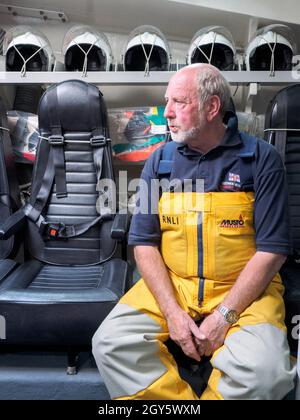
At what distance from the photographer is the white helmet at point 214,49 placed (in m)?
1.69

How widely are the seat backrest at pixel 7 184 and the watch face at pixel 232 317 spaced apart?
1034 mm

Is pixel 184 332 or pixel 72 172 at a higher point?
pixel 72 172

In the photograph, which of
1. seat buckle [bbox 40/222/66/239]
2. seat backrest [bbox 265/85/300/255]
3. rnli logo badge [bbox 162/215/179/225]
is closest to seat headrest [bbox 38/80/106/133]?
seat buckle [bbox 40/222/66/239]

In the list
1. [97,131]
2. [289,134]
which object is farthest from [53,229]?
[289,134]

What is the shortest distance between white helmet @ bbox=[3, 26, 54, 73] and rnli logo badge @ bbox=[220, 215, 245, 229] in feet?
4.35

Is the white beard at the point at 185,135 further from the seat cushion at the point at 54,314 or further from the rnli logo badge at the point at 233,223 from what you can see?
the seat cushion at the point at 54,314

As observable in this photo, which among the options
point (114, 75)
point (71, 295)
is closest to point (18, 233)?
point (71, 295)

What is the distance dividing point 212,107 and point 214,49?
2.70ft

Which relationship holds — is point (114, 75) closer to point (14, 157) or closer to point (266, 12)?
point (14, 157)

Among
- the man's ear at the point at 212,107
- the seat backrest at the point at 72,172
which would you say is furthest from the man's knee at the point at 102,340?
the man's ear at the point at 212,107

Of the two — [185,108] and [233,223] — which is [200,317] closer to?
[233,223]

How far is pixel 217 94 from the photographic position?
108 cm

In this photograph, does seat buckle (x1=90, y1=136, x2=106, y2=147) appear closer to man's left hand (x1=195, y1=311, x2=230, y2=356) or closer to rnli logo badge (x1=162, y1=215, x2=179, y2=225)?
rnli logo badge (x1=162, y1=215, x2=179, y2=225)

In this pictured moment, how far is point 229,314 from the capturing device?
0.99 m
